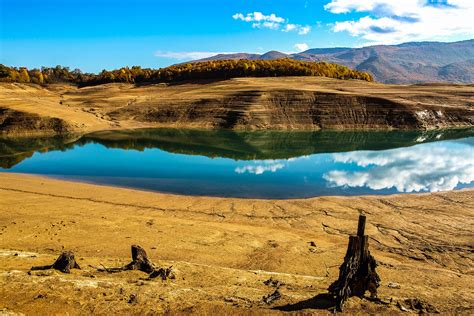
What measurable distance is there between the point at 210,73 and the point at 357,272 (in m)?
110

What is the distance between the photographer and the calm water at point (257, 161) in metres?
34.3

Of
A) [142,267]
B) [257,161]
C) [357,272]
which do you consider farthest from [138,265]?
[257,161]

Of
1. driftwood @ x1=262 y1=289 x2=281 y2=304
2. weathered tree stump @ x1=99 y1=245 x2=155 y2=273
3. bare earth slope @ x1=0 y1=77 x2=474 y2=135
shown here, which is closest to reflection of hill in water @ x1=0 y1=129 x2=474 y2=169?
bare earth slope @ x1=0 y1=77 x2=474 y2=135

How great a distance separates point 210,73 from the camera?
381 feet

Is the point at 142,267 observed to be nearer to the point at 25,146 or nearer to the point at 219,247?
the point at 219,247

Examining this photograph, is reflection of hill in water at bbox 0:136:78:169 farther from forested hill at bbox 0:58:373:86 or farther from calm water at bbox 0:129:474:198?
forested hill at bbox 0:58:373:86

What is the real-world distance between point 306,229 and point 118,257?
11.1m

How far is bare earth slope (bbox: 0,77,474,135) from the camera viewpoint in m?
70.2

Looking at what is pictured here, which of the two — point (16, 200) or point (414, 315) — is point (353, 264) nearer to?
point (414, 315)

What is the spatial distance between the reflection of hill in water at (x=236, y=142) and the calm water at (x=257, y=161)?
0.46 ft

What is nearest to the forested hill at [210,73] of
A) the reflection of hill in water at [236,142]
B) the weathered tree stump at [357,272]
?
the reflection of hill in water at [236,142]

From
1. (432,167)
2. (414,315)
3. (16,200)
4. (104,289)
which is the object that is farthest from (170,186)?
(432,167)

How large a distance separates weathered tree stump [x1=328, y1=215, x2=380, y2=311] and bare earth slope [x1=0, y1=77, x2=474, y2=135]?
6181 centimetres

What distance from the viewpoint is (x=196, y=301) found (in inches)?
401
